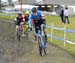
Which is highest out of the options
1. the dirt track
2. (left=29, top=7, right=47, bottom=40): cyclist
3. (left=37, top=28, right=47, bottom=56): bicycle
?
(left=29, top=7, right=47, bottom=40): cyclist

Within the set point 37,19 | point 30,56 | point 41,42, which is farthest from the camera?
point 37,19

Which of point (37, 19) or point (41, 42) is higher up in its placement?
point (37, 19)

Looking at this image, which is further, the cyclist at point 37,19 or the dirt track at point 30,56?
the cyclist at point 37,19

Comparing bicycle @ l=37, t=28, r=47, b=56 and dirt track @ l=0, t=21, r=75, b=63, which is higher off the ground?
bicycle @ l=37, t=28, r=47, b=56

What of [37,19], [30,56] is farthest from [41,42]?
[37,19]

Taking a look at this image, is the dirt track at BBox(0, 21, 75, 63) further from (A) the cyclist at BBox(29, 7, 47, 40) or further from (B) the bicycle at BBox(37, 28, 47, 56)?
(A) the cyclist at BBox(29, 7, 47, 40)

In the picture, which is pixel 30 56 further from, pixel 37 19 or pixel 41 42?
pixel 37 19

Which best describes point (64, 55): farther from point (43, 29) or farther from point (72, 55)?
point (43, 29)

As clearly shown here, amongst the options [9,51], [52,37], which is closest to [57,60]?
[9,51]

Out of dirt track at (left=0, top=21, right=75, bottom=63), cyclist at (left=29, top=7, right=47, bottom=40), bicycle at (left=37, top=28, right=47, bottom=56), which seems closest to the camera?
dirt track at (left=0, top=21, right=75, bottom=63)

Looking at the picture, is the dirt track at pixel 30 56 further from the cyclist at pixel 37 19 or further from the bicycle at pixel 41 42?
the cyclist at pixel 37 19

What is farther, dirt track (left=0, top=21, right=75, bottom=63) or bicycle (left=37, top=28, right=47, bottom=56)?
bicycle (left=37, top=28, right=47, bottom=56)

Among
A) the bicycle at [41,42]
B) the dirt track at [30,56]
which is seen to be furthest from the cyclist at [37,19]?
the dirt track at [30,56]

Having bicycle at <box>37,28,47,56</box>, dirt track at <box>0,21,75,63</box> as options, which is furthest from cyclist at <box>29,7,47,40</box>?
dirt track at <box>0,21,75,63</box>
